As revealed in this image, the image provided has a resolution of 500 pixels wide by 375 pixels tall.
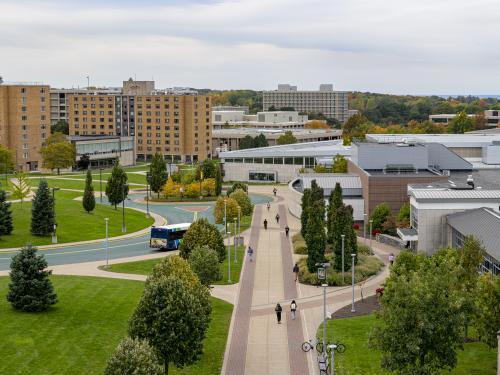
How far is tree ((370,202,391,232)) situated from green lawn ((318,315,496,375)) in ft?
118

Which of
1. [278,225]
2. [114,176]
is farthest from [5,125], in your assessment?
[278,225]

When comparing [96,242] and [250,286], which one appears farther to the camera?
[96,242]

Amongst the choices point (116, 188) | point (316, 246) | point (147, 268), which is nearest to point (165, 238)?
point (147, 268)

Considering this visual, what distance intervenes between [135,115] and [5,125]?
38.2 metres

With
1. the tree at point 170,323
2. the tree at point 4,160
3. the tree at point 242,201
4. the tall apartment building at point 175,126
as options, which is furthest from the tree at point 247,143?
the tree at point 170,323

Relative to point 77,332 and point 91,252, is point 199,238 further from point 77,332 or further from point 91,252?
point 91,252

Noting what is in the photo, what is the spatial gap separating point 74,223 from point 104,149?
292 ft

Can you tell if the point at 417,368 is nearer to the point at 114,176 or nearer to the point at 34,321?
the point at 34,321

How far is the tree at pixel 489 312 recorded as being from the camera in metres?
39.2

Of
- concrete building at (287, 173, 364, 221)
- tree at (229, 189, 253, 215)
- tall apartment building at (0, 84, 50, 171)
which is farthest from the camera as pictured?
tall apartment building at (0, 84, 50, 171)

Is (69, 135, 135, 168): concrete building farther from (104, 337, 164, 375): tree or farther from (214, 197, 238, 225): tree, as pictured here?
(104, 337, 164, 375): tree

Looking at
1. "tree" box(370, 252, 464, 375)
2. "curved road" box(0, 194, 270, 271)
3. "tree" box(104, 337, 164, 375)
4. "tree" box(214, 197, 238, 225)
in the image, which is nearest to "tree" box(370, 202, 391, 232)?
"tree" box(214, 197, 238, 225)

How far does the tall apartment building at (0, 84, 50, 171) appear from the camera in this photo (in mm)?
165500

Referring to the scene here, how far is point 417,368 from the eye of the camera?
3553cm
